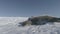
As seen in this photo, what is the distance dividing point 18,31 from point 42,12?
0.41 meters

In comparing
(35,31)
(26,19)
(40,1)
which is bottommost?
(35,31)

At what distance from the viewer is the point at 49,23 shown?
1.66 meters

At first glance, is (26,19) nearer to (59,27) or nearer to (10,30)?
(10,30)

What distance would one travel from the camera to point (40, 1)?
171 cm

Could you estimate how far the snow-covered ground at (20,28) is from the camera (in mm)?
1633

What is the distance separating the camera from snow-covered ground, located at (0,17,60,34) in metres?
1.63

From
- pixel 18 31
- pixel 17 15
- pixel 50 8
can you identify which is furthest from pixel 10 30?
pixel 50 8

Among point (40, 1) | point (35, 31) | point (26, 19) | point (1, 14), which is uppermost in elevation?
point (40, 1)

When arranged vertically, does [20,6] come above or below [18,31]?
above

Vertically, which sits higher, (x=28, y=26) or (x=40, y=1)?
(x=40, y=1)

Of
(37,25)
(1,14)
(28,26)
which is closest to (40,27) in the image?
(37,25)

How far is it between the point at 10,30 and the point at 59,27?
65 centimetres

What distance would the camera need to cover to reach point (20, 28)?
1.66 meters

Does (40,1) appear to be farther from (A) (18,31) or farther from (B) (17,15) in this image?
(A) (18,31)
